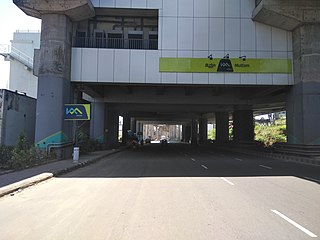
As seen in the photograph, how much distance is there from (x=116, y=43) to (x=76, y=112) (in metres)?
9.71

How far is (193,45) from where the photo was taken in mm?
26016

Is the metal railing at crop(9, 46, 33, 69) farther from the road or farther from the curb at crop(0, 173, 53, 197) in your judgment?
the road

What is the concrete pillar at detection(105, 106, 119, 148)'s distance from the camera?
131 feet

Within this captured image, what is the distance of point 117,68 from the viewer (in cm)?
2547

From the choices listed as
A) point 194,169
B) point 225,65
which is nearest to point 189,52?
point 225,65

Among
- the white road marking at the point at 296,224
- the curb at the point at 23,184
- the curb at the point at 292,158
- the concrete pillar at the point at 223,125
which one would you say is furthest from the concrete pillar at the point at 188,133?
the white road marking at the point at 296,224

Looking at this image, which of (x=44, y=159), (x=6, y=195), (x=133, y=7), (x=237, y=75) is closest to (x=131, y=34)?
(x=133, y=7)

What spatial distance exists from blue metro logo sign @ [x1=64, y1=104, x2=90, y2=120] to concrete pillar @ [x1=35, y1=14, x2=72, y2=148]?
1.05m

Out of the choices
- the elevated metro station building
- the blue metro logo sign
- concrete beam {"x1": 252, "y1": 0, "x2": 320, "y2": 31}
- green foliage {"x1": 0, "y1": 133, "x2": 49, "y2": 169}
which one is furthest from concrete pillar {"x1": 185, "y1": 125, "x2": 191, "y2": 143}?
green foliage {"x1": 0, "y1": 133, "x2": 49, "y2": 169}

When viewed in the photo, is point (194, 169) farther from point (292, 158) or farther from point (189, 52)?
point (189, 52)

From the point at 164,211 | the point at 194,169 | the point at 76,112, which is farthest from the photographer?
the point at 76,112

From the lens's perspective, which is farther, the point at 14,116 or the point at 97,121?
the point at 97,121

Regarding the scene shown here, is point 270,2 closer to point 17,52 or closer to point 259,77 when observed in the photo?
point 259,77

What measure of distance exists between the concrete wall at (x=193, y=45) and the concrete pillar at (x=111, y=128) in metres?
14.1
